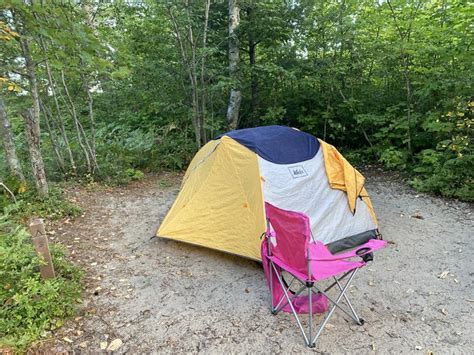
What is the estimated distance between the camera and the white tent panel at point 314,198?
13.0 ft

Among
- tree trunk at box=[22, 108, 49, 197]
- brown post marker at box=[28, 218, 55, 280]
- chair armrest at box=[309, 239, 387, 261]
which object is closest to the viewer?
chair armrest at box=[309, 239, 387, 261]

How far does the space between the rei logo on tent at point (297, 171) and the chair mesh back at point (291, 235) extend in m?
1.27

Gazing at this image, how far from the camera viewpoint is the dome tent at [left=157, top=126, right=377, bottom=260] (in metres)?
3.89

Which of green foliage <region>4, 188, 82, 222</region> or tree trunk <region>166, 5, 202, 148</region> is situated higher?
tree trunk <region>166, 5, 202, 148</region>

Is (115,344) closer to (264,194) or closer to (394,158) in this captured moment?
(264,194)

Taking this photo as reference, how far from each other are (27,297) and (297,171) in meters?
3.07

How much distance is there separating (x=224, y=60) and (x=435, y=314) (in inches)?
283

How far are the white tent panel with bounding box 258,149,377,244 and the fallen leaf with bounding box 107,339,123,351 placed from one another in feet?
6.78

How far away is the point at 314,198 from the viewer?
4.09m

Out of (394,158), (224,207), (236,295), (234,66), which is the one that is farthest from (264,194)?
(234,66)

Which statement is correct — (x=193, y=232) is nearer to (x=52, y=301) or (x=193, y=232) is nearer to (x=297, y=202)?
(x=297, y=202)

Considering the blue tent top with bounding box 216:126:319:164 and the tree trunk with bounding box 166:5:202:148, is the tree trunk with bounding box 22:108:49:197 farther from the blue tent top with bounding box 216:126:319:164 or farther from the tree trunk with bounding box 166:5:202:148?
the tree trunk with bounding box 166:5:202:148

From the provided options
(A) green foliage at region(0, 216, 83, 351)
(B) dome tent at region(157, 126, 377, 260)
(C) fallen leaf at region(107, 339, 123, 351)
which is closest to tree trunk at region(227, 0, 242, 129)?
(B) dome tent at region(157, 126, 377, 260)

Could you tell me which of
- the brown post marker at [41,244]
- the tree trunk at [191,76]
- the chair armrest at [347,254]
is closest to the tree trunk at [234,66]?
the tree trunk at [191,76]
